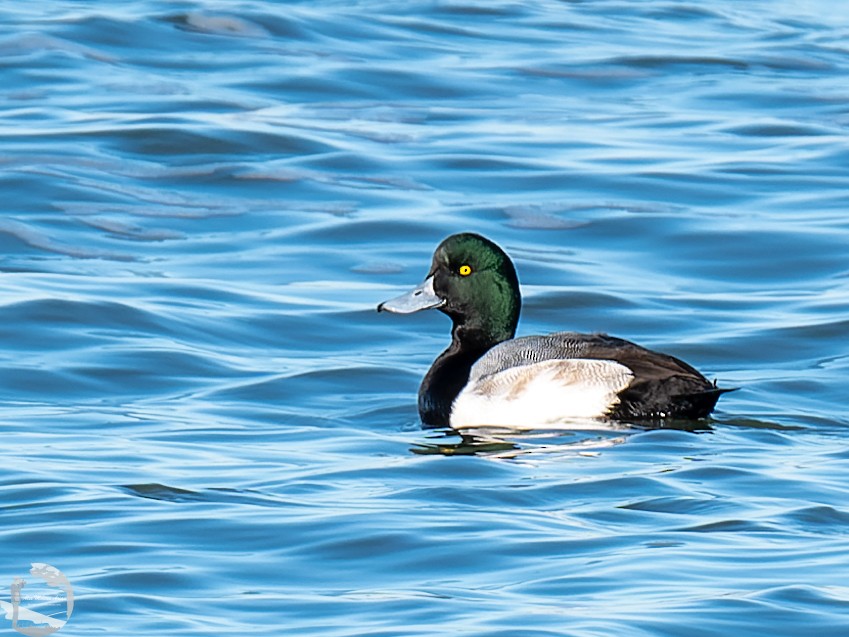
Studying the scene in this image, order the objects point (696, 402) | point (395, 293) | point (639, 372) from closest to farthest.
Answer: point (696, 402) < point (639, 372) < point (395, 293)

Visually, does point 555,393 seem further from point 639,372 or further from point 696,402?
point 696,402

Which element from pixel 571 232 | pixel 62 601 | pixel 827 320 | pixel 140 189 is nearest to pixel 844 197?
pixel 571 232

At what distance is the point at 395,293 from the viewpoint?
1242 cm

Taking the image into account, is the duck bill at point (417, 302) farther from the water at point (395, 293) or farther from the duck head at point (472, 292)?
the water at point (395, 293)

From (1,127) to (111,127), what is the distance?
0.88 meters

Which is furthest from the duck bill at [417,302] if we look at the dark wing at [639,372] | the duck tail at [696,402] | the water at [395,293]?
the duck tail at [696,402]

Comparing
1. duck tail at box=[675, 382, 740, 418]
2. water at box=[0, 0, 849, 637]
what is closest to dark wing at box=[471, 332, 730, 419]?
duck tail at box=[675, 382, 740, 418]

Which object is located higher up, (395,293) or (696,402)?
(696,402)

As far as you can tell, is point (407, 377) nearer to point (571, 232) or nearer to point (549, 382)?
point (549, 382)

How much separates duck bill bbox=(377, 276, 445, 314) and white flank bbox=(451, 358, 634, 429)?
3.12 feet

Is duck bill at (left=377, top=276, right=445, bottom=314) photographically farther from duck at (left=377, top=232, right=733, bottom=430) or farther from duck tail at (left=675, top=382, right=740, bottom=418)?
duck tail at (left=675, top=382, right=740, bottom=418)

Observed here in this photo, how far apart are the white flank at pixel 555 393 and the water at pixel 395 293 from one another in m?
0.28

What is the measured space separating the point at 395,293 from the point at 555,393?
3328 mm

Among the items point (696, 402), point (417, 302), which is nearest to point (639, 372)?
point (696, 402)
